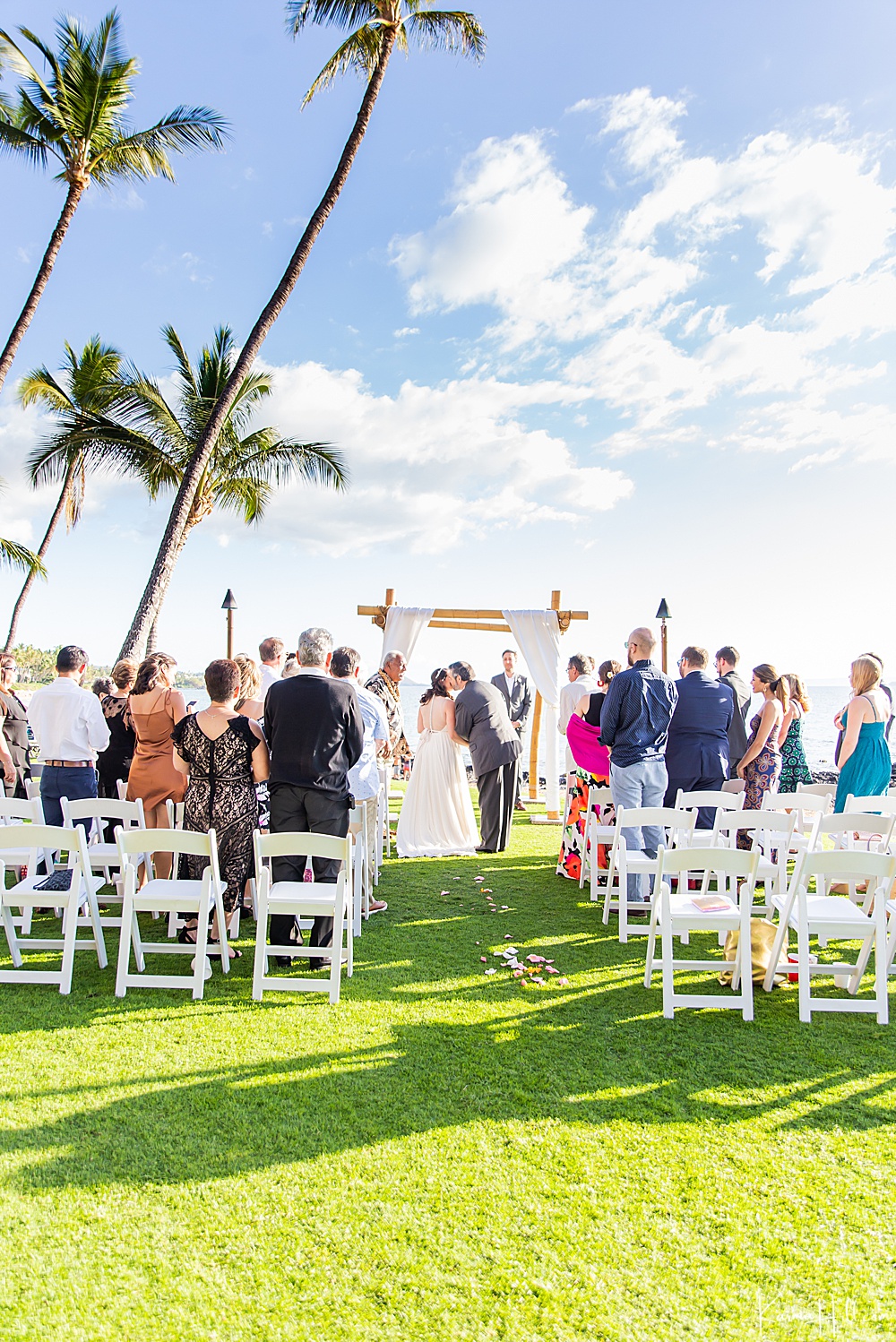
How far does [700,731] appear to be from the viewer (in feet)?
23.3

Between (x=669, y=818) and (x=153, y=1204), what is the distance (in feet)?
12.8

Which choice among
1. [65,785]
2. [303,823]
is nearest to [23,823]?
[65,785]

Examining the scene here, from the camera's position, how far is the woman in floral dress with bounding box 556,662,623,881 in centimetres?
725

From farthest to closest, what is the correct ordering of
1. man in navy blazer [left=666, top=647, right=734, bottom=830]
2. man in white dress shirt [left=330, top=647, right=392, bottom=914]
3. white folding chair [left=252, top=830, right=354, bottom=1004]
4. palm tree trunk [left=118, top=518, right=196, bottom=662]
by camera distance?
palm tree trunk [left=118, top=518, right=196, bottom=662] → man in navy blazer [left=666, top=647, right=734, bottom=830] → man in white dress shirt [left=330, top=647, right=392, bottom=914] → white folding chair [left=252, top=830, right=354, bottom=1004]

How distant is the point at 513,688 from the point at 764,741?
516cm

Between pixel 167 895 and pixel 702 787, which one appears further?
pixel 702 787

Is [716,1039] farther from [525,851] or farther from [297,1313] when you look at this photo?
[525,851]

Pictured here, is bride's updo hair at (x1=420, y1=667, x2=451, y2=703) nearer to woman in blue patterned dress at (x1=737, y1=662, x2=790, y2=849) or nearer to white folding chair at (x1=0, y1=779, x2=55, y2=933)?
woman in blue patterned dress at (x1=737, y1=662, x2=790, y2=849)

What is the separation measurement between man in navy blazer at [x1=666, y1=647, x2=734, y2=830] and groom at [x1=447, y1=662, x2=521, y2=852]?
2085mm

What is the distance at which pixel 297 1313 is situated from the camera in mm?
2252

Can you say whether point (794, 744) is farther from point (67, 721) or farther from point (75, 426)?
point (75, 426)

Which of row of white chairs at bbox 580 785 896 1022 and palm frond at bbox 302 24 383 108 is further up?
palm frond at bbox 302 24 383 108

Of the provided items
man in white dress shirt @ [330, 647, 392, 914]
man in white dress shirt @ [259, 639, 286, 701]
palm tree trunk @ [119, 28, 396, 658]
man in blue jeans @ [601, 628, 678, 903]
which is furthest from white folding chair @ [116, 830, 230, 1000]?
palm tree trunk @ [119, 28, 396, 658]

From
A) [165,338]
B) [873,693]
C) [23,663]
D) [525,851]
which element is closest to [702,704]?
[873,693]
